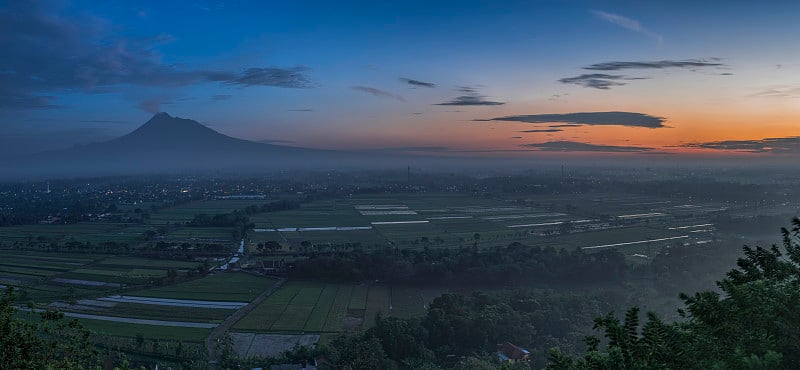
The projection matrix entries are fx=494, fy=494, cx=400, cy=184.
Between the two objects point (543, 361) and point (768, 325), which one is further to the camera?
point (543, 361)

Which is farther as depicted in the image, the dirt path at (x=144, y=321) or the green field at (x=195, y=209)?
the green field at (x=195, y=209)

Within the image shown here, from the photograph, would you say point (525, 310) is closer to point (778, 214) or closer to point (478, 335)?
point (478, 335)

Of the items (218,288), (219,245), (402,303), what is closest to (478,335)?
(402,303)

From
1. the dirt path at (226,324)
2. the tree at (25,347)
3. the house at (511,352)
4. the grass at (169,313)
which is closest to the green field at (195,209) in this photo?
the grass at (169,313)

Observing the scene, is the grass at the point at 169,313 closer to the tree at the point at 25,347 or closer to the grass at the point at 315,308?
the grass at the point at 315,308

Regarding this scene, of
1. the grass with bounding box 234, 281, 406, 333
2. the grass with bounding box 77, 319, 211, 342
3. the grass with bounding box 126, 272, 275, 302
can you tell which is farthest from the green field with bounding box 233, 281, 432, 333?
the grass with bounding box 77, 319, 211, 342

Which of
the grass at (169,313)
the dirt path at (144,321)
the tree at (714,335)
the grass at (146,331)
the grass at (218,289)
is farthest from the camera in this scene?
the grass at (218,289)

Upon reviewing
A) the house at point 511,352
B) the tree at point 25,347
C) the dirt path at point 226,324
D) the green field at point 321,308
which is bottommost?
the green field at point 321,308

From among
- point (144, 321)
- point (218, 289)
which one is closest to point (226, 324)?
point (144, 321)
